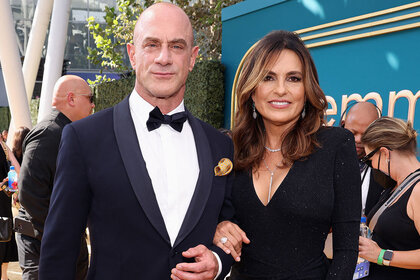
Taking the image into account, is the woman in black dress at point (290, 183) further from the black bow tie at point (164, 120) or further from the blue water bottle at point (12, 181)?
the blue water bottle at point (12, 181)

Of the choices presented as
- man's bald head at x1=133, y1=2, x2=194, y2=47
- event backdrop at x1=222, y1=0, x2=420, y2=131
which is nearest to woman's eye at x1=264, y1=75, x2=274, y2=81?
man's bald head at x1=133, y1=2, x2=194, y2=47

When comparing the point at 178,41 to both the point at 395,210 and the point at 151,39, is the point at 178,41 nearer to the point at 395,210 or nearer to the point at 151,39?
the point at 151,39

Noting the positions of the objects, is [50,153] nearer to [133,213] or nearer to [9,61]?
[133,213]

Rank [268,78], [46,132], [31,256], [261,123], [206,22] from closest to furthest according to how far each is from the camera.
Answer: [268,78]
[261,123]
[46,132]
[31,256]
[206,22]

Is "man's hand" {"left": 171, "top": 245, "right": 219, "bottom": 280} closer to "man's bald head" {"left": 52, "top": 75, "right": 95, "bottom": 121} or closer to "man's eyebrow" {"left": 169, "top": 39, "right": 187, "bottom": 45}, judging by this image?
"man's eyebrow" {"left": 169, "top": 39, "right": 187, "bottom": 45}

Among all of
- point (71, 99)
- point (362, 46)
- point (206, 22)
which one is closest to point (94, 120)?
point (71, 99)

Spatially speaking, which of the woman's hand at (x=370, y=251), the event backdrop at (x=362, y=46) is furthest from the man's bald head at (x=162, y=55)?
the event backdrop at (x=362, y=46)

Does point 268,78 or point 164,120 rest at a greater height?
point 268,78

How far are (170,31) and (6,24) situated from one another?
9557 mm

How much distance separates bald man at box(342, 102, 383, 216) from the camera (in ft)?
11.7

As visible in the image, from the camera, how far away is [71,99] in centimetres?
434

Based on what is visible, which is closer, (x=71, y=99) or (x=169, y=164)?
(x=169, y=164)

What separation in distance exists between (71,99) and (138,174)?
2.78 meters

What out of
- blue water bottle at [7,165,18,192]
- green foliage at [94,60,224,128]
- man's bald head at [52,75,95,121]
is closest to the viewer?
man's bald head at [52,75,95,121]
